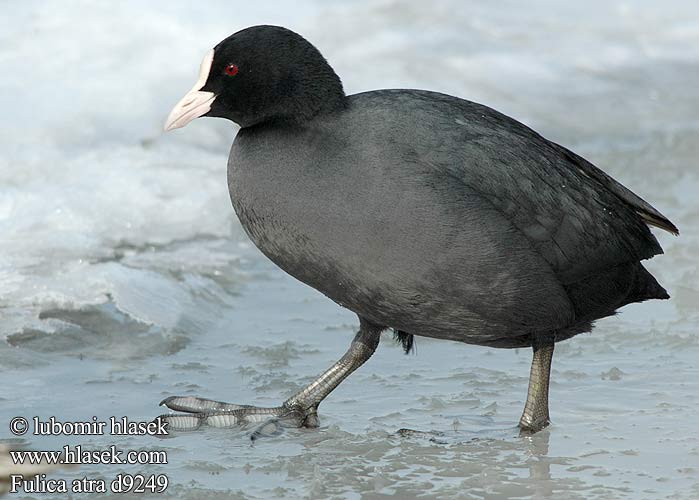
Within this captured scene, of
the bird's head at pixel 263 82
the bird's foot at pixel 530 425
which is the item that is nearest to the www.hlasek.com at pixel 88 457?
the bird's head at pixel 263 82

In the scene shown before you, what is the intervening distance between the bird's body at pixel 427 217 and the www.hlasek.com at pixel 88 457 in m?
0.70

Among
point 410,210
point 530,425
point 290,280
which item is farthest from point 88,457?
point 290,280

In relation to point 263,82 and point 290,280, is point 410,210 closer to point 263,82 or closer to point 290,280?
point 263,82

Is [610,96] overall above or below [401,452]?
above

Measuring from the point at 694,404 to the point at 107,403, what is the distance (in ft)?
6.47

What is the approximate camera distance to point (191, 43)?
8.95 meters

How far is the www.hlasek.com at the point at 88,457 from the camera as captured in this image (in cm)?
336

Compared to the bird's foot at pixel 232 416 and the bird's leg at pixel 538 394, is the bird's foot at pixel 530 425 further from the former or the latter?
the bird's foot at pixel 232 416

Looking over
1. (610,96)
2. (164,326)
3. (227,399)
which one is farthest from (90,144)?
(610,96)

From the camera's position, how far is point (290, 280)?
579cm

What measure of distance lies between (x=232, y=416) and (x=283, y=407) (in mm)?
185

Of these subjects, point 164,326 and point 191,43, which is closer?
point 164,326

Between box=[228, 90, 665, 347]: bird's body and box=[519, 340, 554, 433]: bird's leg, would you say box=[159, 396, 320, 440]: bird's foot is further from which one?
box=[519, 340, 554, 433]: bird's leg

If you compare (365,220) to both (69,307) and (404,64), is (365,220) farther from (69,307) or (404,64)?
(404,64)
